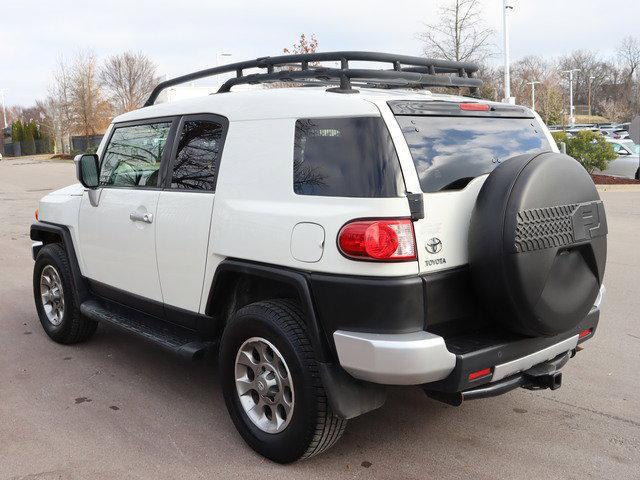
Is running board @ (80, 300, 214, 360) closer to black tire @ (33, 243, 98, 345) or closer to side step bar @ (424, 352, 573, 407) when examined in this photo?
black tire @ (33, 243, 98, 345)

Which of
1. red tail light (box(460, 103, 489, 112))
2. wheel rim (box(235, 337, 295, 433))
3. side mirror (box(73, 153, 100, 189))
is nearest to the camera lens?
wheel rim (box(235, 337, 295, 433))

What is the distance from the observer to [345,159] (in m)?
3.10

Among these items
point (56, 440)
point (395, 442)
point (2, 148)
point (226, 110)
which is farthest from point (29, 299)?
point (2, 148)

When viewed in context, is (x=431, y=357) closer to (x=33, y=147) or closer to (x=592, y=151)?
(x=592, y=151)

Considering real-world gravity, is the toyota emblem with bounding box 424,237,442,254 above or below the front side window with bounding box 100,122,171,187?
below

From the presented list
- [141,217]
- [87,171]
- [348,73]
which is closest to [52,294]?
[87,171]

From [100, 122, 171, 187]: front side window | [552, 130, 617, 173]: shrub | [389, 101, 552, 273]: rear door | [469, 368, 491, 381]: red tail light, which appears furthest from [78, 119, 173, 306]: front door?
[552, 130, 617, 173]: shrub

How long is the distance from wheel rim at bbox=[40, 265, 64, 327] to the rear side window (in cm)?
296

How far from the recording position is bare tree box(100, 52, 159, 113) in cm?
5455

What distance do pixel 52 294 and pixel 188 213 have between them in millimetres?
2327

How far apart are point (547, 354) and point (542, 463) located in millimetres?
568

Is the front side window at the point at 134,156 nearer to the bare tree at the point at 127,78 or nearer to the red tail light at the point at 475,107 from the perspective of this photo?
the red tail light at the point at 475,107

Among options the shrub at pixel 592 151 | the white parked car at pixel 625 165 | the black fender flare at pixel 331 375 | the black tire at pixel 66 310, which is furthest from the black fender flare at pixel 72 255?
the white parked car at pixel 625 165

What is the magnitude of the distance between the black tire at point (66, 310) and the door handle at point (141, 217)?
1.20 m
